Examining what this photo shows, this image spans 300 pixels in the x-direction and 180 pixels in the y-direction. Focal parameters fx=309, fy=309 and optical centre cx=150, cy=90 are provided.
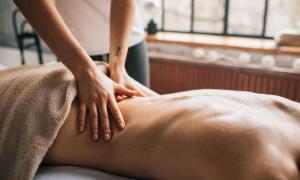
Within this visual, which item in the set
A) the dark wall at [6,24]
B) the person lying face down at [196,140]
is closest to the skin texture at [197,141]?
the person lying face down at [196,140]

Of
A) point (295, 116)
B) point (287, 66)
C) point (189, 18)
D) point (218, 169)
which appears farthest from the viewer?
point (189, 18)

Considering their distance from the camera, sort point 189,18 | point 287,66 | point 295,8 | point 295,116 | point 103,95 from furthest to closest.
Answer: point 189,18, point 295,8, point 287,66, point 103,95, point 295,116

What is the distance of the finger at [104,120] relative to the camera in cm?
79

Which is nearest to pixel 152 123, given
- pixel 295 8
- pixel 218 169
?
pixel 218 169

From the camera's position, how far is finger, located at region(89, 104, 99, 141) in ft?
2.63

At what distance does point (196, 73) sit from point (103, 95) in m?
2.10

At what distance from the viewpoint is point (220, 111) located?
2.36 feet

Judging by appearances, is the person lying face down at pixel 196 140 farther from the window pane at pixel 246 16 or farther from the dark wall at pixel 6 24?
the dark wall at pixel 6 24

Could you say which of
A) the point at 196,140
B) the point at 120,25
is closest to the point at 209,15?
the point at 120,25

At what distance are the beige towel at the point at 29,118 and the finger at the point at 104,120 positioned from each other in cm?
8

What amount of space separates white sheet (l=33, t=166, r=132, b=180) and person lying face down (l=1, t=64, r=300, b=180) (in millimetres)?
18

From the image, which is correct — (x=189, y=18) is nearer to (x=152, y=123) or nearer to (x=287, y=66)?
(x=287, y=66)

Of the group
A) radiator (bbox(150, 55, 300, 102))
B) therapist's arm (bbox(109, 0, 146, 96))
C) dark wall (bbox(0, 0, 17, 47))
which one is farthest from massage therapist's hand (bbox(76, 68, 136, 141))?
dark wall (bbox(0, 0, 17, 47))

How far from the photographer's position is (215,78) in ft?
9.23
